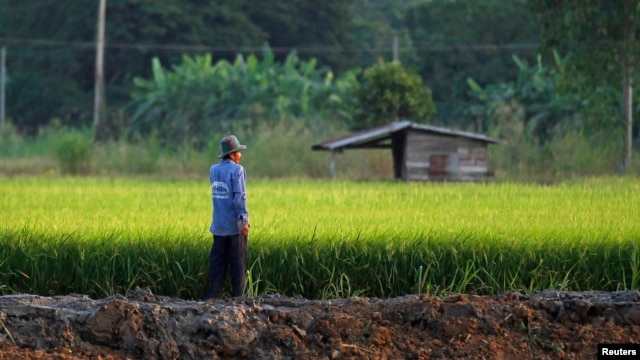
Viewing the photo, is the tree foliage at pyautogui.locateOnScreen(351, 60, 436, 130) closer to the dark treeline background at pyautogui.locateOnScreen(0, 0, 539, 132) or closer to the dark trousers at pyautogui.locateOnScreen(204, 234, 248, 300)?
the dark treeline background at pyautogui.locateOnScreen(0, 0, 539, 132)

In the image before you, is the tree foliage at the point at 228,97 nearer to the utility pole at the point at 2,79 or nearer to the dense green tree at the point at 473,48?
the utility pole at the point at 2,79

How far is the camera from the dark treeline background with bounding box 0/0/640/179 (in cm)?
3681

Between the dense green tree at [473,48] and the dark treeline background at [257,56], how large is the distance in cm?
5

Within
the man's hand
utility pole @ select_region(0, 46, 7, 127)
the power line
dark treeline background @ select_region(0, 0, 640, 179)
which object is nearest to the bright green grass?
the man's hand

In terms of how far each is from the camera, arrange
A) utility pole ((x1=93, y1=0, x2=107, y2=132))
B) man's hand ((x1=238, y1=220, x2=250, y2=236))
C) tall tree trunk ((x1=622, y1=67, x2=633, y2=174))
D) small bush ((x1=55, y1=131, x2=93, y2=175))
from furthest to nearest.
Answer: utility pole ((x1=93, y1=0, x2=107, y2=132)) → small bush ((x1=55, y1=131, x2=93, y2=175)) → tall tree trunk ((x1=622, y1=67, x2=633, y2=174)) → man's hand ((x1=238, y1=220, x2=250, y2=236))

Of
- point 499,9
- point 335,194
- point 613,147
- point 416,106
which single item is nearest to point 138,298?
point 335,194

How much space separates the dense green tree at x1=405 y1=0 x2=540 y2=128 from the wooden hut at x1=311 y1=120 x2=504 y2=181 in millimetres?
16835

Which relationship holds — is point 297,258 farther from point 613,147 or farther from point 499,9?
point 499,9

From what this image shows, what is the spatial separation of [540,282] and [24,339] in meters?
4.50

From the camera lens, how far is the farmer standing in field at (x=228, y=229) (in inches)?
385

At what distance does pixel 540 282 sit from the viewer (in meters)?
10.5

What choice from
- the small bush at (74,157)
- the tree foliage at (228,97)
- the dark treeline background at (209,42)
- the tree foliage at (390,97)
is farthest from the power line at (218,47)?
the small bush at (74,157)

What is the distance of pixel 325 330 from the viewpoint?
26.4 feet

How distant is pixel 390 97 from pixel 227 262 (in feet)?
67.3
